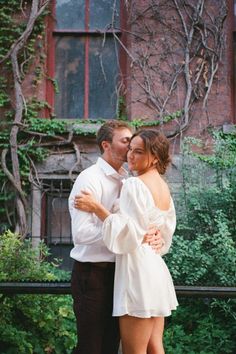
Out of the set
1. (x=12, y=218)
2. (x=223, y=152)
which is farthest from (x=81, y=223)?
(x=12, y=218)

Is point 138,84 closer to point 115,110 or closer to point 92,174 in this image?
point 115,110

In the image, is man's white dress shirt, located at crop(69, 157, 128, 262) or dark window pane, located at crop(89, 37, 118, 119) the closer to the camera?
man's white dress shirt, located at crop(69, 157, 128, 262)

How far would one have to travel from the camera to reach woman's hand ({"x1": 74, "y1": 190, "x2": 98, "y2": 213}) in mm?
3094

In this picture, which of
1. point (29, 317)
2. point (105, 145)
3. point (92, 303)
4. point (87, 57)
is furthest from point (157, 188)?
point (87, 57)

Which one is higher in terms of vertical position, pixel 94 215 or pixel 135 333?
pixel 94 215

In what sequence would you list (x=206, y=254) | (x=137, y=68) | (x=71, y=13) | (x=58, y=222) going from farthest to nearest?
(x=71, y=13) < (x=137, y=68) < (x=58, y=222) < (x=206, y=254)

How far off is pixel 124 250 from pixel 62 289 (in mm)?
918

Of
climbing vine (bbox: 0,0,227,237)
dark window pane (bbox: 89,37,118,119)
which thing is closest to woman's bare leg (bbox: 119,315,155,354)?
climbing vine (bbox: 0,0,227,237)

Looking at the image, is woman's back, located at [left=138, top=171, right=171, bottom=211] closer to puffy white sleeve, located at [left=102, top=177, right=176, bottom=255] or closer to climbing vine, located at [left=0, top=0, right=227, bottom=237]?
puffy white sleeve, located at [left=102, top=177, right=176, bottom=255]

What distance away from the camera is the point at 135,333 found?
300 centimetres

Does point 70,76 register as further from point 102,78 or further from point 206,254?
point 206,254

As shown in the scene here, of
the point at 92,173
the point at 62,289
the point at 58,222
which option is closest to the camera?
the point at 92,173

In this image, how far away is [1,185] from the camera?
8117mm

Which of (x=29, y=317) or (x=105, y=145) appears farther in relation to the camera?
(x=29, y=317)
